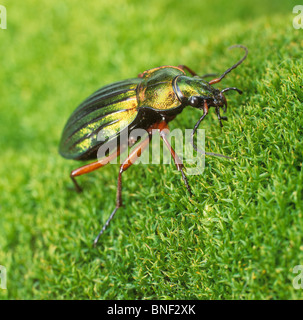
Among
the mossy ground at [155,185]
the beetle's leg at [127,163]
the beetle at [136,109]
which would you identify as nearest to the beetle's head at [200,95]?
the beetle at [136,109]

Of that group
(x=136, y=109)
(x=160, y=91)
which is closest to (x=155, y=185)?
(x=136, y=109)

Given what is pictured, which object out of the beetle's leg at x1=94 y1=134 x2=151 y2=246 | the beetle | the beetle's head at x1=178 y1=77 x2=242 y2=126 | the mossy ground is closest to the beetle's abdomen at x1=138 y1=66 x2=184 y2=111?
the beetle

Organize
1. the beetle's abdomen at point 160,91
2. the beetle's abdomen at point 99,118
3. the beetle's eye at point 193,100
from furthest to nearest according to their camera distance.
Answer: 1. the beetle's abdomen at point 99,118
2. the beetle's abdomen at point 160,91
3. the beetle's eye at point 193,100

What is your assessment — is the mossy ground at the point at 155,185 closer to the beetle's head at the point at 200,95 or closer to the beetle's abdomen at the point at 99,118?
the beetle's head at the point at 200,95

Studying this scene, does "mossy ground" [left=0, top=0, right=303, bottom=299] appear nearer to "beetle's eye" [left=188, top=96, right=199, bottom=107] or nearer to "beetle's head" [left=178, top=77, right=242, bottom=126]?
"beetle's head" [left=178, top=77, right=242, bottom=126]

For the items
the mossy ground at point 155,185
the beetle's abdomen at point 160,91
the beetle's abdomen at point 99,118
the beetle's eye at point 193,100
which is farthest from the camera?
the beetle's abdomen at point 99,118
